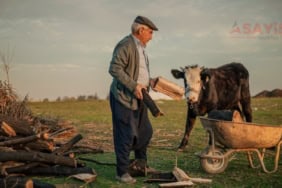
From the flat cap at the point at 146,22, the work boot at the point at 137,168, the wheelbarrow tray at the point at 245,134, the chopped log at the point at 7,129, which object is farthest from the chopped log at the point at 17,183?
the wheelbarrow tray at the point at 245,134

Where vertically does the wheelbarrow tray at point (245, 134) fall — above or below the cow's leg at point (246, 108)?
below

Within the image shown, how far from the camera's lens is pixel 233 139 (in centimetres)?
739

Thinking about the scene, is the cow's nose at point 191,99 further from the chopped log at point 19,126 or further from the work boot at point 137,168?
the chopped log at point 19,126

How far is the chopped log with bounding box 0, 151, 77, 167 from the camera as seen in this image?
7.20 metres

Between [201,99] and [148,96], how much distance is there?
13.4 ft

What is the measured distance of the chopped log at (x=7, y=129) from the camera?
798 cm

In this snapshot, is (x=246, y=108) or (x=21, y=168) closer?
(x=21, y=168)

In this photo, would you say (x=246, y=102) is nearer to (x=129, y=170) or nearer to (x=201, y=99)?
(x=201, y=99)

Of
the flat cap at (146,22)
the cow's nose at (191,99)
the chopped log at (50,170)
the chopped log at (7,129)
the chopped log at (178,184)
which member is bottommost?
the chopped log at (178,184)

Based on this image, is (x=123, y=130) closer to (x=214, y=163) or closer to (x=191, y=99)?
(x=214, y=163)

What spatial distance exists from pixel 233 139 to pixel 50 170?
329 cm

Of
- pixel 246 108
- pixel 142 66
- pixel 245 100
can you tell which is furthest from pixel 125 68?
pixel 246 108

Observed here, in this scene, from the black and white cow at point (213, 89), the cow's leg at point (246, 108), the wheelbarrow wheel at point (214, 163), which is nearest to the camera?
the wheelbarrow wheel at point (214, 163)

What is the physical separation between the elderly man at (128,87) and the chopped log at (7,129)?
7.87ft
